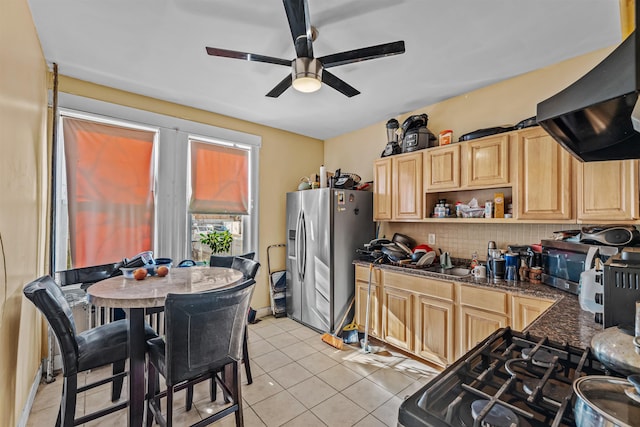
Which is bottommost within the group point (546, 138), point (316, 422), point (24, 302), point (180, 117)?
point (316, 422)

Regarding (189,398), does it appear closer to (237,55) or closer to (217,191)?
(217,191)

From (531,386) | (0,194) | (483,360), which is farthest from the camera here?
(0,194)

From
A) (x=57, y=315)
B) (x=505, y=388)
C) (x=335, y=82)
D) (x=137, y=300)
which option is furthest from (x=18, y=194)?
(x=505, y=388)

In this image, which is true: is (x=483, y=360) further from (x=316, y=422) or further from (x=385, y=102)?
(x=385, y=102)

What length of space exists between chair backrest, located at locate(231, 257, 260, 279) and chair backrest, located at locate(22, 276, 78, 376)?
108 centimetres

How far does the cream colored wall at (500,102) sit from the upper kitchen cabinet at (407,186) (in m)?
0.48

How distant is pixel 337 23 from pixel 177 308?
2001 mm

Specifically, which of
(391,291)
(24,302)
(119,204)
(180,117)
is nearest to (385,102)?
(391,291)

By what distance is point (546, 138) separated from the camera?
7.25 feet

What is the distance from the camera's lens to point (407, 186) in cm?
317

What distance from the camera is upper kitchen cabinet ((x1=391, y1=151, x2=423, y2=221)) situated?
3.07m

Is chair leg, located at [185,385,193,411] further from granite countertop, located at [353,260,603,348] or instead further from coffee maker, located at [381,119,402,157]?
coffee maker, located at [381,119,402,157]

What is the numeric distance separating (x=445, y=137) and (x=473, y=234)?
1021 mm

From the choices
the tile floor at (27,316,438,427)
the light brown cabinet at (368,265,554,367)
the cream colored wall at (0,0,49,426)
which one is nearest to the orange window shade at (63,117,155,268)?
the cream colored wall at (0,0,49,426)
